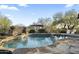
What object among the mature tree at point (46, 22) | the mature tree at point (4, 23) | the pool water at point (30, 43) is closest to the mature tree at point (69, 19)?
the mature tree at point (46, 22)

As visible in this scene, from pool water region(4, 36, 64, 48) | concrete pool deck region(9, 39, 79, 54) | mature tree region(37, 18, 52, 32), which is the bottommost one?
concrete pool deck region(9, 39, 79, 54)

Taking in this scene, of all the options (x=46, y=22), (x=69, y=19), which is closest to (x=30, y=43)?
(x=46, y=22)

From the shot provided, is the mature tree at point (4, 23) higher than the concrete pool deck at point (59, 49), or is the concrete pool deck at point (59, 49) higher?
the mature tree at point (4, 23)

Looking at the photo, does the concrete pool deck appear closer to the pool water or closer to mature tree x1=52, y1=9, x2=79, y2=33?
the pool water

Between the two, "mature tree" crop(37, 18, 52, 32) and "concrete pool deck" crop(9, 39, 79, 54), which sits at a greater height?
"mature tree" crop(37, 18, 52, 32)

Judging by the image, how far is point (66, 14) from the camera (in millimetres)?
2223

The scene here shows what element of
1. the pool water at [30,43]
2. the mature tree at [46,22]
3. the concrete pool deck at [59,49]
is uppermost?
the mature tree at [46,22]

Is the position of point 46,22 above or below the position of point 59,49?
above

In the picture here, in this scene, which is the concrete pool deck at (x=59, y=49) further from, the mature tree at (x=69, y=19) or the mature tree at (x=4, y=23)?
the mature tree at (x=4, y=23)

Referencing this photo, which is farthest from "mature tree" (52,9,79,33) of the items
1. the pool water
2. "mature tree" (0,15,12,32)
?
"mature tree" (0,15,12,32)

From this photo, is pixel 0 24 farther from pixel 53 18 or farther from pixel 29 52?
pixel 53 18

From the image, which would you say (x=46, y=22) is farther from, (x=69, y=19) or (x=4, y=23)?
(x=4, y=23)

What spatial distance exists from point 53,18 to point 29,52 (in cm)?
48
